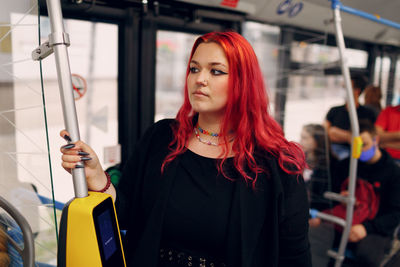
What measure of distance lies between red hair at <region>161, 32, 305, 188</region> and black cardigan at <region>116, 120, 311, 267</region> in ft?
0.14

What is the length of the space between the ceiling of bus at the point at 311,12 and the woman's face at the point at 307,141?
2.89 feet

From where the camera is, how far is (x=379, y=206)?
2551 mm

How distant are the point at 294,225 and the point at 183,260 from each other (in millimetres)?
425

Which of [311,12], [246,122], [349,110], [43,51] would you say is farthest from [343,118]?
[43,51]

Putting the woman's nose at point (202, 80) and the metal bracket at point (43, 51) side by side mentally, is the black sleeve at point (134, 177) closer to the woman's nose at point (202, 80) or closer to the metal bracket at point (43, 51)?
the woman's nose at point (202, 80)

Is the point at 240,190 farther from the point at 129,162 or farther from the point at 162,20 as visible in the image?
the point at 162,20

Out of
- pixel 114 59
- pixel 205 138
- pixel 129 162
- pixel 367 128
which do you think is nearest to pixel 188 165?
pixel 205 138

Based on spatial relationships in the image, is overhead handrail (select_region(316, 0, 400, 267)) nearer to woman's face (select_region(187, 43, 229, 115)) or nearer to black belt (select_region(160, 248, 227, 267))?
woman's face (select_region(187, 43, 229, 115))

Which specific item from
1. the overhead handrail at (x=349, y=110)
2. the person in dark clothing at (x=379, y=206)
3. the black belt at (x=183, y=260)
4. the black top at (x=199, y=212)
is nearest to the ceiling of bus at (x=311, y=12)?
the overhead handrail at (x=349, y=110)

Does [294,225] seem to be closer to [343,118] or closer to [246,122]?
[246,122]

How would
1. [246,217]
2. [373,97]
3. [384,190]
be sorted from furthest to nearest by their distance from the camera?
[373,97] → [384,190] → [246,217]

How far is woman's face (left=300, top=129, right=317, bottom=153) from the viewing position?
115 inches

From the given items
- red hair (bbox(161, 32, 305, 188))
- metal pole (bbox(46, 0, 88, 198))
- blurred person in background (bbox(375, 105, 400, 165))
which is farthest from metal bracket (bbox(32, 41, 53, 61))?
blurred person in background (bbox(375, 105, 400, 165))

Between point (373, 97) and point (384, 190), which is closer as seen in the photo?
point (384, 190)
